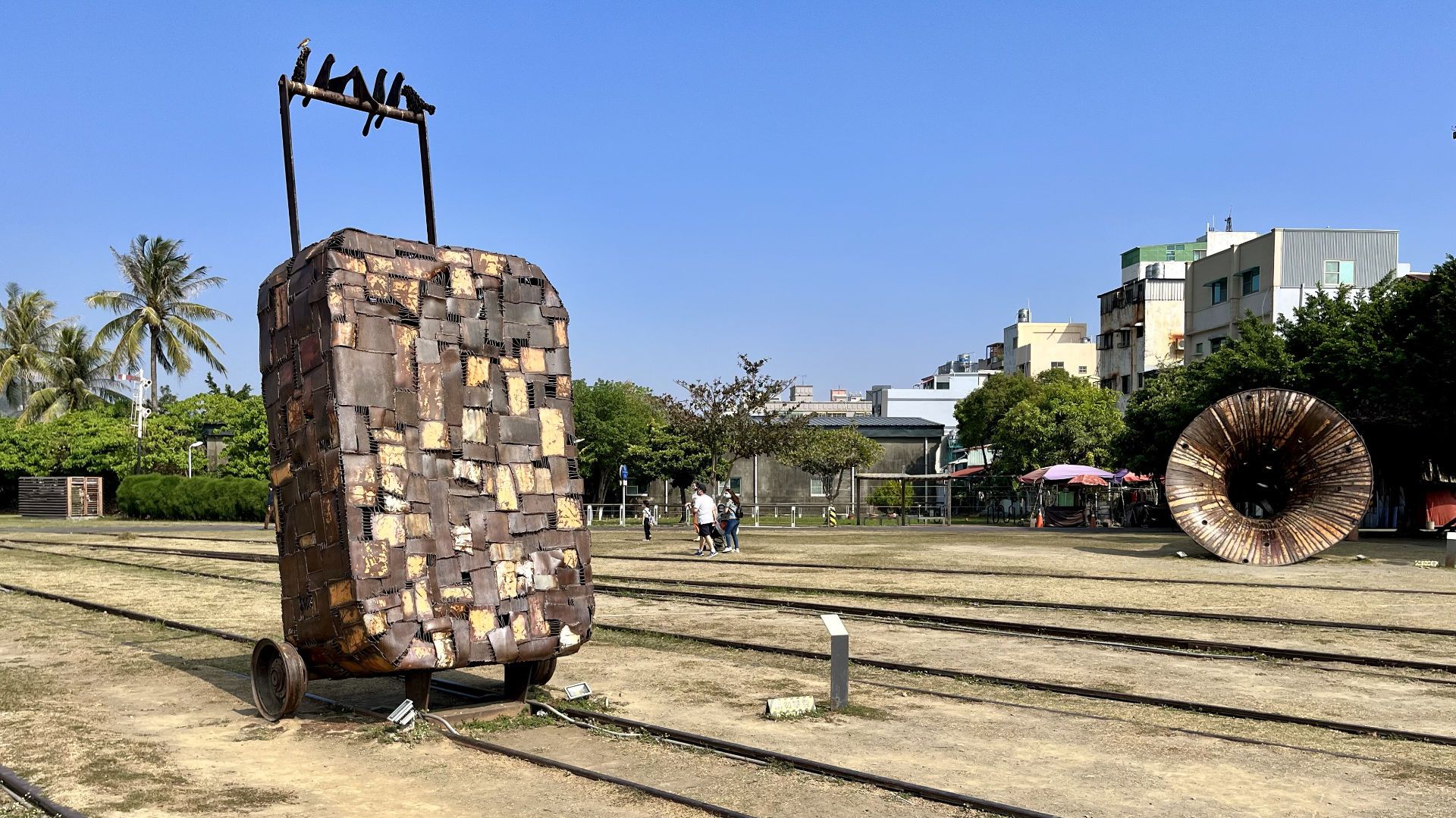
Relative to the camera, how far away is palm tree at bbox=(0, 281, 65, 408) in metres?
70.1

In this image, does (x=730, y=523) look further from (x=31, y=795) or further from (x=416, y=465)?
(x=31, y=795)

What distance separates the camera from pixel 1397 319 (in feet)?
119

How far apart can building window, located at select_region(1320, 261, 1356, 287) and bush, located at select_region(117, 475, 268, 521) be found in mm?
50646

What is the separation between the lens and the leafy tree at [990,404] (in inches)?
2987

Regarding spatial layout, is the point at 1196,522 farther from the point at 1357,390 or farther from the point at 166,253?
the point at 166,253

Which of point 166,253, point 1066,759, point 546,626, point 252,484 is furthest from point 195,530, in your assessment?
point 1066,759

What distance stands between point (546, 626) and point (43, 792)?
3445 millimetres

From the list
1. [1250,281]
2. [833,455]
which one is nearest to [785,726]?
[833,455]

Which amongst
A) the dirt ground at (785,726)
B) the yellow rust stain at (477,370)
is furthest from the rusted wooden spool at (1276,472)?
the yellow rust stain at (477,370)

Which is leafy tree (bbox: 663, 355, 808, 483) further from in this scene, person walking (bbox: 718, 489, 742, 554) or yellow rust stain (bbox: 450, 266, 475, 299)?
yellow rust stain (bbox: 450, 266, 475, 299)

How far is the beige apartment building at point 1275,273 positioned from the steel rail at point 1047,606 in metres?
46.0

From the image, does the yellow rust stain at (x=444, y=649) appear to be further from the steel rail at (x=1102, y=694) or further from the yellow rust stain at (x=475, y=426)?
the steel rail at (x=1102, y=694)

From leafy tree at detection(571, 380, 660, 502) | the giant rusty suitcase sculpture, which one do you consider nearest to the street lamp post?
leafy tree at detection(571, 380, 660, 502)

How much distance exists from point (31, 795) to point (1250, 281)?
6384cm
